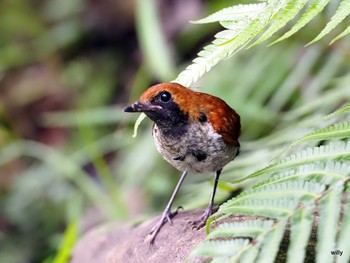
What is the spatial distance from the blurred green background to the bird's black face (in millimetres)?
619

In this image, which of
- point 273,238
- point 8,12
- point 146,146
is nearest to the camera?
point 273,238

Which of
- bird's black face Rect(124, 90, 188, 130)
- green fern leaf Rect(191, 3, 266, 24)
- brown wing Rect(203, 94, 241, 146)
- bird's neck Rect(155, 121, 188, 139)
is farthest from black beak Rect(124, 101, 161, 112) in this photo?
green fern leaf Rect(191, 3, 266, 24)

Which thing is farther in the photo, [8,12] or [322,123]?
[8,12]

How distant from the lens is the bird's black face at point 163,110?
2761 millimetres

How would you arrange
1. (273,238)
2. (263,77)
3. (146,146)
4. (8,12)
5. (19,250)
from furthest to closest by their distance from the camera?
(8,12)
(19,250)
(146,146)
(263,77)
(273,238)

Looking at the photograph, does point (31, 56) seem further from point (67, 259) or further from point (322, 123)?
point (322, 123)

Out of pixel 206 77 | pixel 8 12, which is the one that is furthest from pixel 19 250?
pixel 8 12

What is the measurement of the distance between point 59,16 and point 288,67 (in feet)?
13.5

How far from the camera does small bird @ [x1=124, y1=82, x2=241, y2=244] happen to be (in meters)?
2.87

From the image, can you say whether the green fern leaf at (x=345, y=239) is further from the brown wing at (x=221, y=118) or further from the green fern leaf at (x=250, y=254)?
the brown wing at (x=221, y=118)

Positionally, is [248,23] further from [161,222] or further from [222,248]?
[161,222]

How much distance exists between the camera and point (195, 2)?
7.63 meters

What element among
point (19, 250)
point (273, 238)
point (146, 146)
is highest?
point (273, 238)

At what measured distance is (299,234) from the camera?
1.85 m
